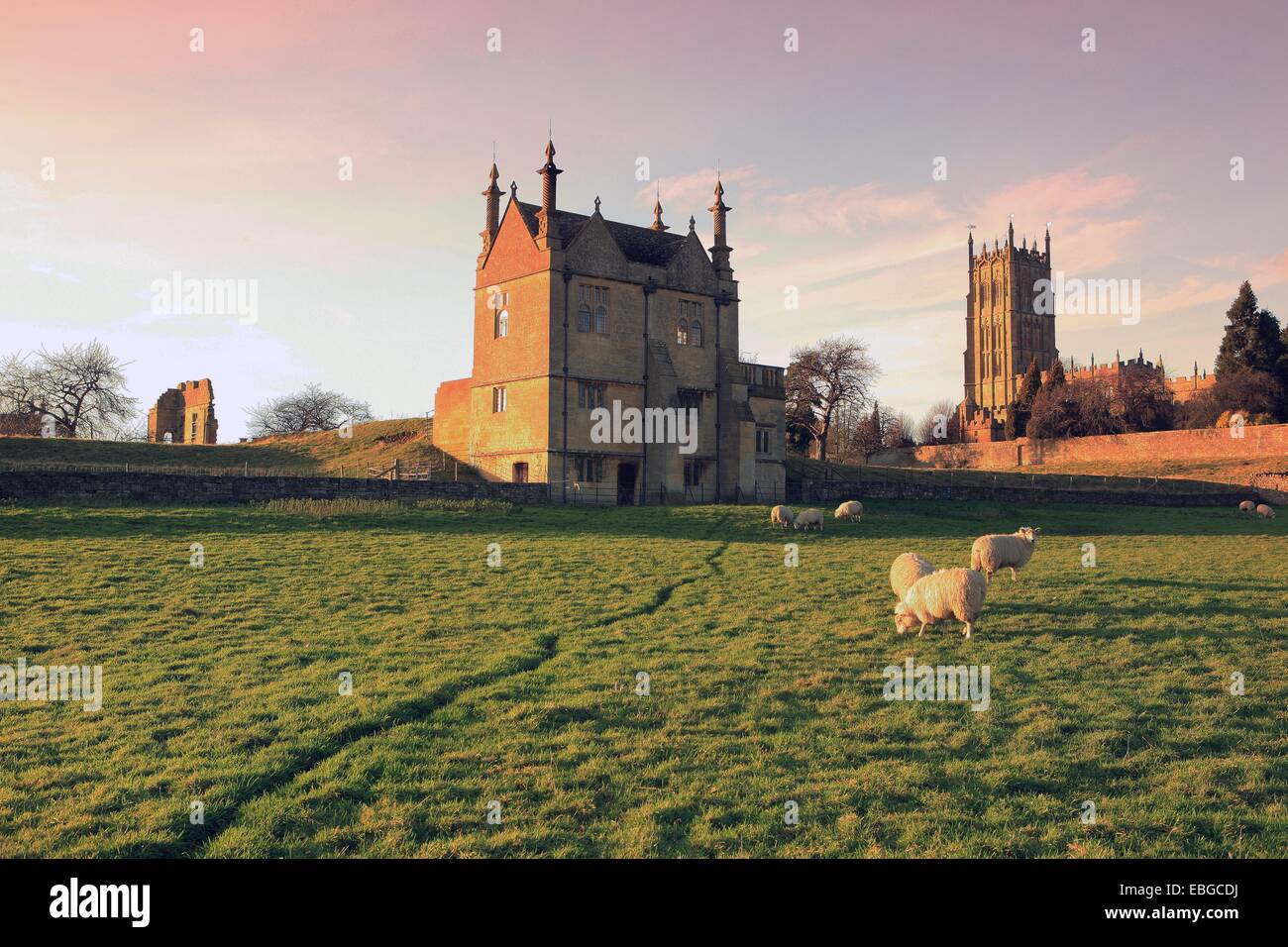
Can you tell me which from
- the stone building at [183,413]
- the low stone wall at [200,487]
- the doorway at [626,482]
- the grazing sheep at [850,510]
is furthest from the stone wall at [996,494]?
the stone building at [183,413]

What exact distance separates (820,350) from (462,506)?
191 feet

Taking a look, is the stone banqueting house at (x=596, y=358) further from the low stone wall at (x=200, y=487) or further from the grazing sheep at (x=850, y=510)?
the grazing sheep at (x=850, y=510)

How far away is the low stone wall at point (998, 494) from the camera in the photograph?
51.6 metres

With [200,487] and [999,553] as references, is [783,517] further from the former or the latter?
[200,487]

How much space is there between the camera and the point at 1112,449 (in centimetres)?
8231

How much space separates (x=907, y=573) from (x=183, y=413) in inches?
3309

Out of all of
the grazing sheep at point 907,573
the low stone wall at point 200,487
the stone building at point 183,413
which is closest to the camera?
the grazing sheep at point 907,573

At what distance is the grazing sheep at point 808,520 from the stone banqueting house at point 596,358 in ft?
44.3

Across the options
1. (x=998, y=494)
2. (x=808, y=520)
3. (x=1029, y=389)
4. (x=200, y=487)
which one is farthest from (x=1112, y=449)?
(x=200, y=487)

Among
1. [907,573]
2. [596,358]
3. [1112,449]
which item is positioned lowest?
[907,573]

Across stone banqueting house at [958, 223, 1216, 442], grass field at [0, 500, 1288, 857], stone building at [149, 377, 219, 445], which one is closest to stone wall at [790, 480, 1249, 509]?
grass field at [0, 500, 1288, 857]
